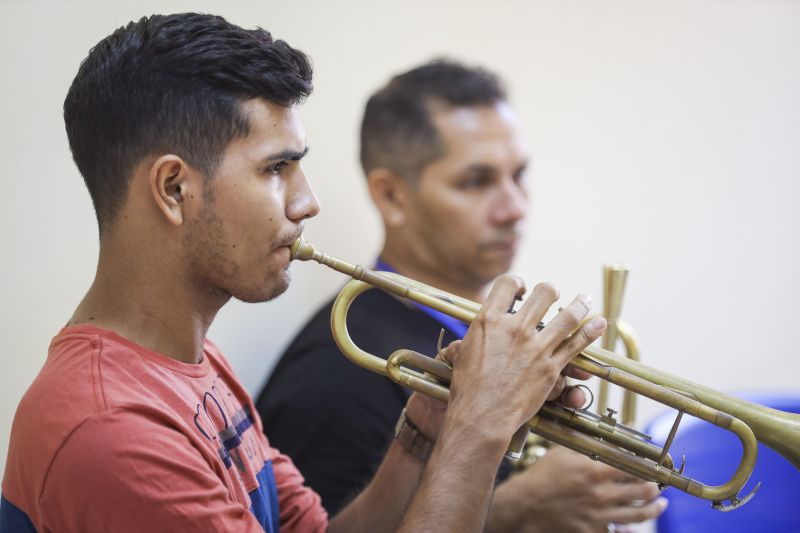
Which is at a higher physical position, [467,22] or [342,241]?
[467,22]

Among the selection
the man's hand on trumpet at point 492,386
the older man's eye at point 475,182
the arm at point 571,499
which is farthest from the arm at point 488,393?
the older man's eye at point 475,182

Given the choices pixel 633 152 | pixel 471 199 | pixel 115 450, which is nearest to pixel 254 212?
pixel 115 450

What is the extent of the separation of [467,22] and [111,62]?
1.26m

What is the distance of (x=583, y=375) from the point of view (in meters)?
1.04

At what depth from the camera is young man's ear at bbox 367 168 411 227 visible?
1708 millimetres

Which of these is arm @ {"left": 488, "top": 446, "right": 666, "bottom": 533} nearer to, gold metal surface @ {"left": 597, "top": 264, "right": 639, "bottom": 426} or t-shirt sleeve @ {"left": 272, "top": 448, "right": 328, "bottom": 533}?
gold metal surface @ {"left": 597, "top": 264, "right": 639, "bottom": 426}

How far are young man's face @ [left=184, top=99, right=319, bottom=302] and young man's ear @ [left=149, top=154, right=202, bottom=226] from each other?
0.02m

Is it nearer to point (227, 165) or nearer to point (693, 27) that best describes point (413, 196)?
point (227, 165)

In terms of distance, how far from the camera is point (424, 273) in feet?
5.63

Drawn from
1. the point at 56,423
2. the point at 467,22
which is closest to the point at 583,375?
the point at 56,423

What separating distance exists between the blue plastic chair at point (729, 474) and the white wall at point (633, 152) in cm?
70

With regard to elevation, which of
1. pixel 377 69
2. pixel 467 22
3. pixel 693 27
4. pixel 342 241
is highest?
pixel 693 27

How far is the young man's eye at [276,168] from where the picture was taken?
0.94m

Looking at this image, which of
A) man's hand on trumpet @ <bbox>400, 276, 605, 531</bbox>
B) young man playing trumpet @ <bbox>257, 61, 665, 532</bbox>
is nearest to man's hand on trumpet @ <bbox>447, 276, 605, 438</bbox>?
man's hand on trumpet @ <bbox>400, 276, 605, 531</bbox>
